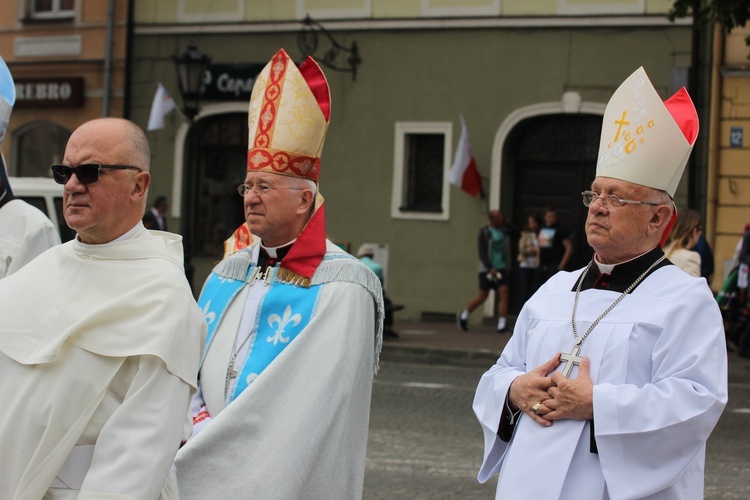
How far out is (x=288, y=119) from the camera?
513 cm

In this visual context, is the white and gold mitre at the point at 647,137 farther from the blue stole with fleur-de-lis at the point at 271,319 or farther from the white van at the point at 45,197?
the white van at the point at 45,197

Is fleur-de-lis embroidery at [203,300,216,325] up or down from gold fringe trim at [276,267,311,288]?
down

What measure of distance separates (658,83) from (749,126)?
150cm

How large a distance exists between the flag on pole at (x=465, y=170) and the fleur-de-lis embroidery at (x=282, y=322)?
45.6ft

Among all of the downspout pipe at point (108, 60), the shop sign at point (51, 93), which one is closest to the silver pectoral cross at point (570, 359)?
the downspout pipe at point (108, 60)

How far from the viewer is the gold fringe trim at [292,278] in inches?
187

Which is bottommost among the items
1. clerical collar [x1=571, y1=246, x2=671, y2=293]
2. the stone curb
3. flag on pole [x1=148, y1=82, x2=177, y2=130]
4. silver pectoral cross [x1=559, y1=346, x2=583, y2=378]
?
the stone curb

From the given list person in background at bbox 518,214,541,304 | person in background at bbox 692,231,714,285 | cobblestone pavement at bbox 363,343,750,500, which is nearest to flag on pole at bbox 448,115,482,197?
person in background at bbox 518,214,541,304

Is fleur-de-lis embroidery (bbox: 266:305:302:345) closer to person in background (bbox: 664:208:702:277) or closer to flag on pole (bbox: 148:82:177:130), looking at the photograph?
person in background (bbox: 664:208:702:277)

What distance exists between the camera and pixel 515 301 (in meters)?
19.2

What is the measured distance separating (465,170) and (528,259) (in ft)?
6.38

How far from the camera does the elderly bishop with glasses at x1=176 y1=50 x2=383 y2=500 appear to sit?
428cm

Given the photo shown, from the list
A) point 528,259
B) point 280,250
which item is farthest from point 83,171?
point 528,259

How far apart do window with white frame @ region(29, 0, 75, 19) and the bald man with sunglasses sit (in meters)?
20.4
